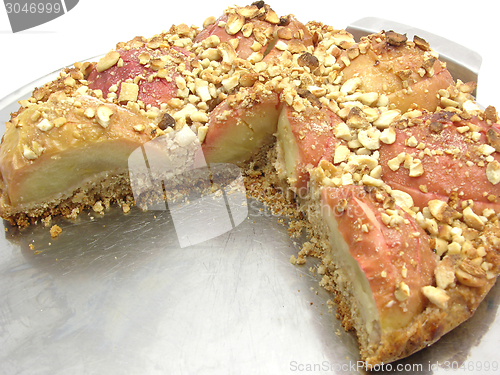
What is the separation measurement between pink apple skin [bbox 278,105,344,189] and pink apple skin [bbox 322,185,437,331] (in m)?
0.28

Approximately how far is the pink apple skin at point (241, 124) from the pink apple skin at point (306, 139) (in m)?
0.09

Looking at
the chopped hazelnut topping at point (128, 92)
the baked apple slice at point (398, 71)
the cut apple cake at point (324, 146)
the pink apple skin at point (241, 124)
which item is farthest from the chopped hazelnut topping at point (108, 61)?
the baked apple slice at point (398, 71)

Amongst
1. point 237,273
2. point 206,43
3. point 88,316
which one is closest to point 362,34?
point 206,43

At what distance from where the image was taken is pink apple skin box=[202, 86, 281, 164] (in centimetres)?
179

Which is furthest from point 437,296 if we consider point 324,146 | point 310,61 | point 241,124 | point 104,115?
point 104,115

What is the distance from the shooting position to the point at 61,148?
172cm

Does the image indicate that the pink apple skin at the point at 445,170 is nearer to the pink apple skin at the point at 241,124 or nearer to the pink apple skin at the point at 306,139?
the pink apple skin at the point at 306,139

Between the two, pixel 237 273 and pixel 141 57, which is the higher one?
pixel 141 57

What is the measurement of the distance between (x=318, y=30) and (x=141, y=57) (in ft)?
3.41

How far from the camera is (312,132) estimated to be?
5.62 feet

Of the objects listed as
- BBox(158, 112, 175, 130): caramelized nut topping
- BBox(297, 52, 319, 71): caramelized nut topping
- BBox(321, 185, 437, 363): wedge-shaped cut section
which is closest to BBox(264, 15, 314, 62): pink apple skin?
BBox(297, 52, 319, 71): caramelized nut topping

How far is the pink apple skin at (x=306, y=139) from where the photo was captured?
5.58ft

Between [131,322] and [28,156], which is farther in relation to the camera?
Answer: [28,156]

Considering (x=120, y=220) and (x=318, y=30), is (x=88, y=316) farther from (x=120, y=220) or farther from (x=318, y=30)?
(x=318, y=30)
